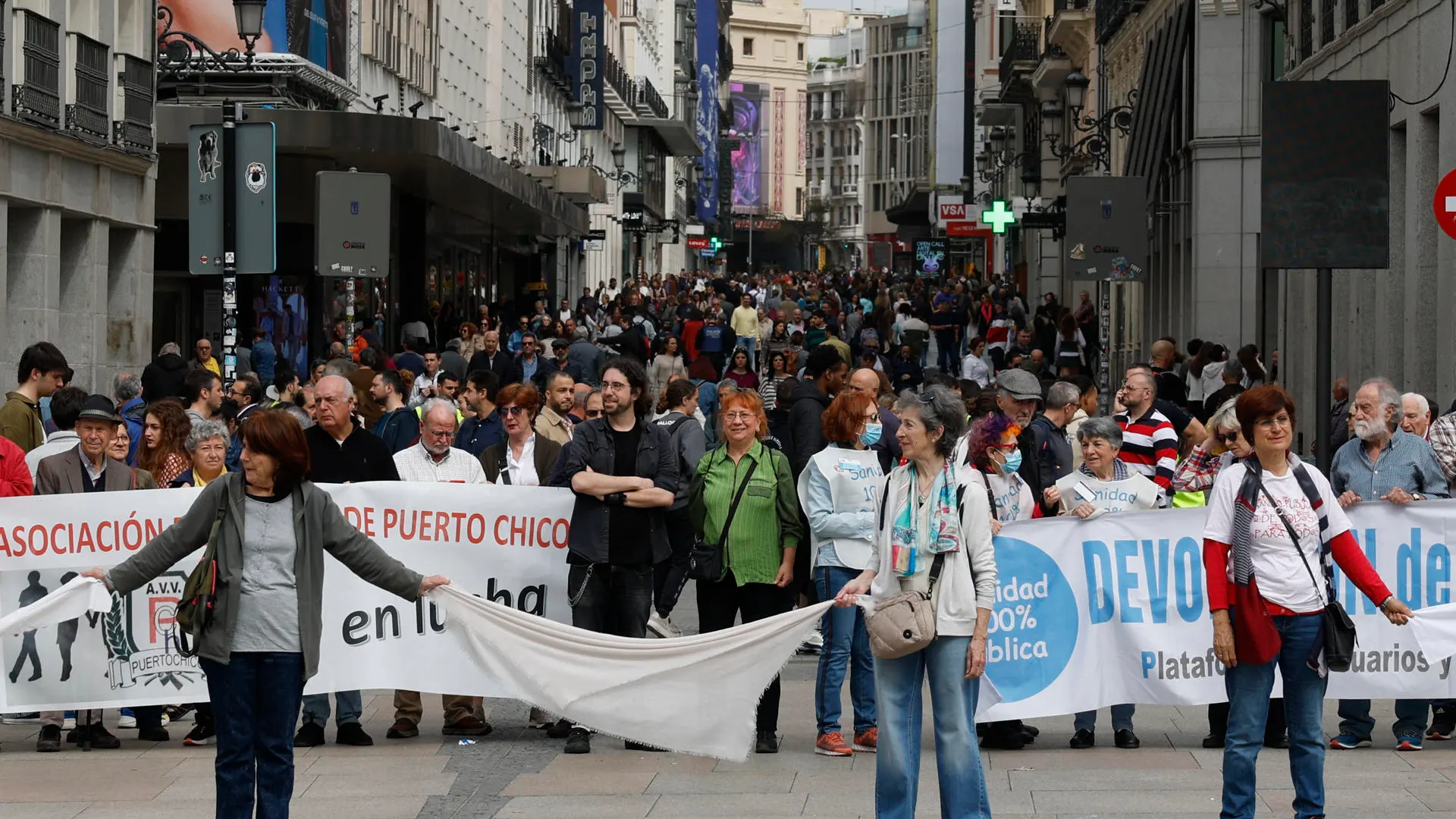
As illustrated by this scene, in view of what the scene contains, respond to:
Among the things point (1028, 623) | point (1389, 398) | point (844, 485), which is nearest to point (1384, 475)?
point (1389, 398)

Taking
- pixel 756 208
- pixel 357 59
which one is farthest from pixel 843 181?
pixel 357 59

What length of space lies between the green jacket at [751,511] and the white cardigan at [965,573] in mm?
2374

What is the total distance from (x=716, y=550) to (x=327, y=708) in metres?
2.10

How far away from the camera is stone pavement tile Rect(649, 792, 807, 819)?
8.73 m

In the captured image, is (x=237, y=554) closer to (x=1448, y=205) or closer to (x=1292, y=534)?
(x=1292, y=534)

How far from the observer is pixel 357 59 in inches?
1355

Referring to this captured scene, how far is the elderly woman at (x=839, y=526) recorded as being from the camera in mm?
9867

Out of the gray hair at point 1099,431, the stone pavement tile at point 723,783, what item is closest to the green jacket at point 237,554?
the stone pavement tile at point 723,783

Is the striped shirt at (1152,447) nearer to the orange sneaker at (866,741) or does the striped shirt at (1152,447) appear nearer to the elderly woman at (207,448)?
the orange sneaker at (866,741)

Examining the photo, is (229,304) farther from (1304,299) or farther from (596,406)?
(1304,299)

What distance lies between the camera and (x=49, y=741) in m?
10.4

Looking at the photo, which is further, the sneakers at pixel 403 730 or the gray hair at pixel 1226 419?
the sneakers at pixel 403 730

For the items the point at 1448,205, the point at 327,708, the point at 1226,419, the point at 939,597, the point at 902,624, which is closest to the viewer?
the point at 902,624

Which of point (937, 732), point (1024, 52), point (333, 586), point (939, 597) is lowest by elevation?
point (937, 732)
